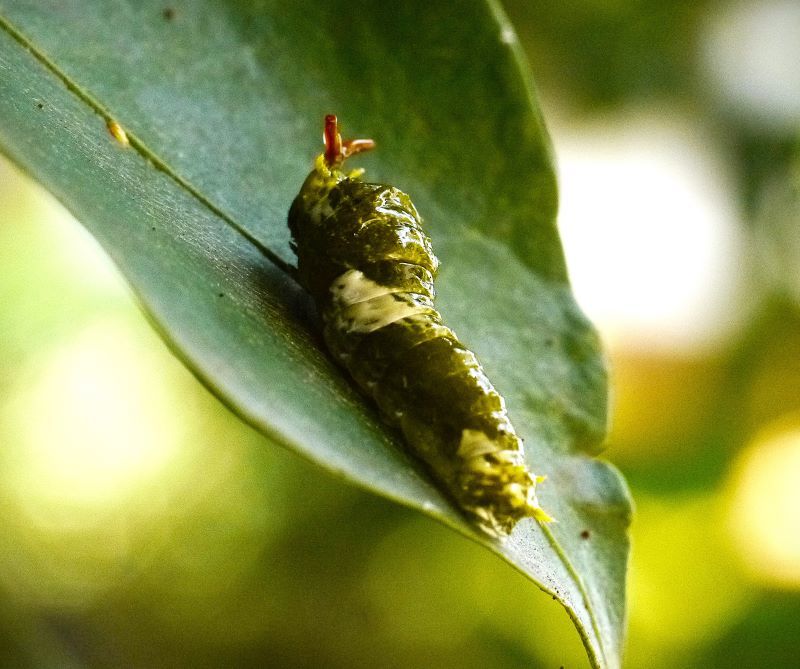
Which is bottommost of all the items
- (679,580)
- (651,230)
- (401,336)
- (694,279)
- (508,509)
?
(508,509)

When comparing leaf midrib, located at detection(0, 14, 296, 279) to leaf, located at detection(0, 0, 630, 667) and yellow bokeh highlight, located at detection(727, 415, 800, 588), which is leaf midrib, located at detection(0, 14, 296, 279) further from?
yellow bokeh highlight, located at detection(727, 415, 800, 588)

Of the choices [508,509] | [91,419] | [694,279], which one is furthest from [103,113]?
[694,279]

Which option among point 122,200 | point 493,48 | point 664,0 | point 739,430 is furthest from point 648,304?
point 122,200

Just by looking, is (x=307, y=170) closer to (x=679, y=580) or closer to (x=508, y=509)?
(x=508, y=509)

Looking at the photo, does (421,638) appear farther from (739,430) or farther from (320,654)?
(739,430)

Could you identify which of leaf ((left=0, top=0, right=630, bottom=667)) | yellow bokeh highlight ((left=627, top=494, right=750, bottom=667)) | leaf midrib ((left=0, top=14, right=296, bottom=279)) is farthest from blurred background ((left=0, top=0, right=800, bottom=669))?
leaf midrib ((left=0, top=14, right=296, bottom=279))

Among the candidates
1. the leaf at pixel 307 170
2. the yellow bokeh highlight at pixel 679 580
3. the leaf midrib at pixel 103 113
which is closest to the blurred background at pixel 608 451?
the yellow bokeh highlight at pixel 679 580
